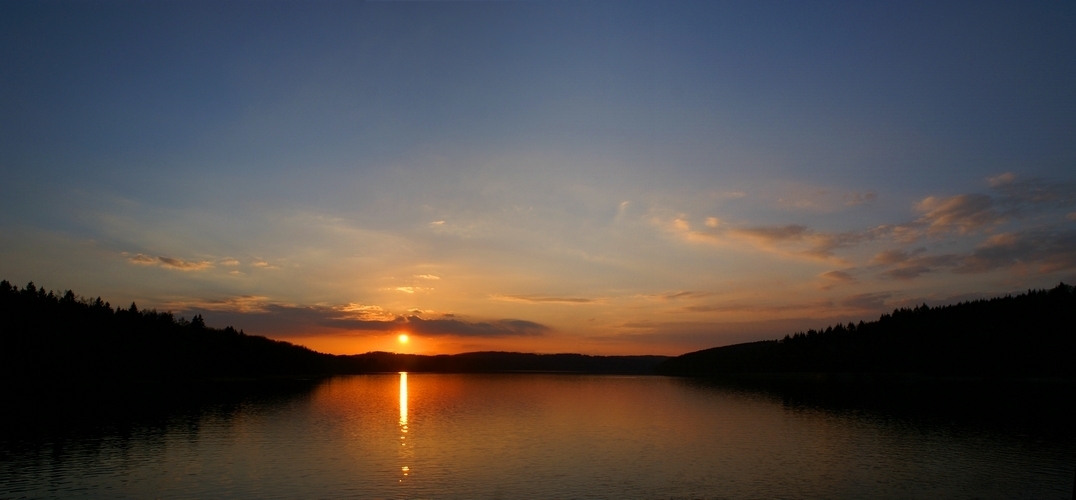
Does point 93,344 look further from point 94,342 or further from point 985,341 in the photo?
point 985,341

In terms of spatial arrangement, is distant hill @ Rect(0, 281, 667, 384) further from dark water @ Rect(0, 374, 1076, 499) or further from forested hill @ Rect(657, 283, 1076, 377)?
forested hill @ Rect(657, 283, 1076, 377)

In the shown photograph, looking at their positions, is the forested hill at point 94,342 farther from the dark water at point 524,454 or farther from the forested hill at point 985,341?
the forested hill at point 985,341

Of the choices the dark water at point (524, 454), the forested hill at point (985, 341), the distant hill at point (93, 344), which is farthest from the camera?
the forested hill at point (985, 341)

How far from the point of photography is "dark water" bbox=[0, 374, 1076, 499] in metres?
30.8

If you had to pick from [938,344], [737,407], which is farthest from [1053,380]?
[737,407]

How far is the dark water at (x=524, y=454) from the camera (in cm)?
3083

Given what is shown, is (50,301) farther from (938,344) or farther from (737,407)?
(938,344)

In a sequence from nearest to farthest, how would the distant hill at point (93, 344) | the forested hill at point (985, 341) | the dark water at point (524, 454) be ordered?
the dark water at point (524, 454)
the distant hill at point (93, 344)
the forested hill at point (985, 341)

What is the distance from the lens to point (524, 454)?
42.0m

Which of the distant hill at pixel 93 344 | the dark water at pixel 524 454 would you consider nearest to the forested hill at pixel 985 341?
the dark water at pixel 524 454

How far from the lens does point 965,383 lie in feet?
440

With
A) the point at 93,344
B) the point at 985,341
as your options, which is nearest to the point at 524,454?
the point at 93,344

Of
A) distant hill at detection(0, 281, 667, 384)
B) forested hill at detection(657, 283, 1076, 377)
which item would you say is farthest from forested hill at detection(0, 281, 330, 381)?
forested hill at detection(657, 283, 1076, 377)

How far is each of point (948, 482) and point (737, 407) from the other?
55164 mm
